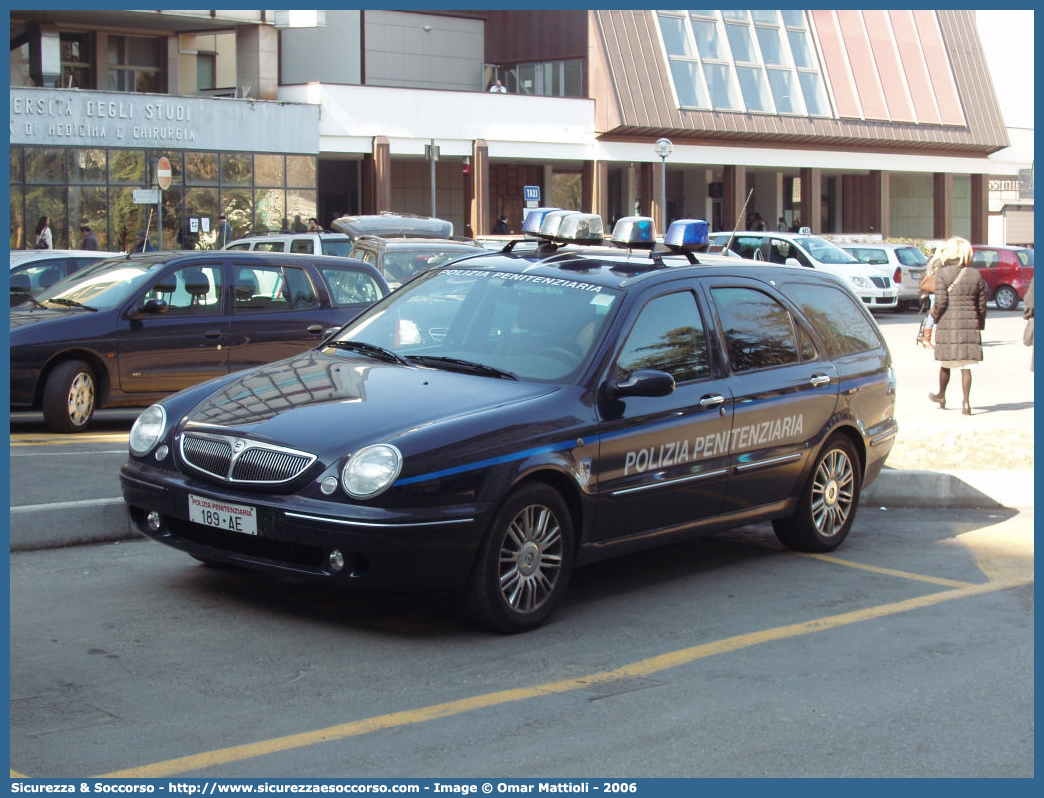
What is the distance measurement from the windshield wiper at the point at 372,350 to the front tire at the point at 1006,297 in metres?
31.8

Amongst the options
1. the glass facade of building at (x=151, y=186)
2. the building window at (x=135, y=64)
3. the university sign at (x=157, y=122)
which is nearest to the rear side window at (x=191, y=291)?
the university sign at (x=157, y=122)

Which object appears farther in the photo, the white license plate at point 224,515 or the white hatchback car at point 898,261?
the white hatchback car at point 898,261

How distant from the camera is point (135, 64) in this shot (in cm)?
4091

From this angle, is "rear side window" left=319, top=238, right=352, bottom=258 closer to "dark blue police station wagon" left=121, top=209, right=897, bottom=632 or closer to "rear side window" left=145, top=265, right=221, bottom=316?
"rear side window" left=145, top=265, right=221, bottom=316

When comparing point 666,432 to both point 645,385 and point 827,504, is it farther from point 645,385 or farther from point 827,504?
point 827,504

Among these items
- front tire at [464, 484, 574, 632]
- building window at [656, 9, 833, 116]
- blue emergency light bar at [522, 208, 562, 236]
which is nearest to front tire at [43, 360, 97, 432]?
blue emergency light bar at [522, 208, 562, 236]

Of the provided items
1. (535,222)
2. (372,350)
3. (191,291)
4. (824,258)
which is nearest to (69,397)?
(191,291)

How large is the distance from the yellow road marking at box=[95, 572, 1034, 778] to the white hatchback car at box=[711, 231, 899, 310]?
2567cm

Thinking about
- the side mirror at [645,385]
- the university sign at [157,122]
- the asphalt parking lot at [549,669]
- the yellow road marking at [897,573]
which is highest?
the university sign at [157,122]

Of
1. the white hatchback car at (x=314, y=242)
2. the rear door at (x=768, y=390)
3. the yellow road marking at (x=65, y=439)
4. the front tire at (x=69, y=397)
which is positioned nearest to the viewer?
the rear door at (x=768, y=390)

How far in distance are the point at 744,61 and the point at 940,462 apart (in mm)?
40452

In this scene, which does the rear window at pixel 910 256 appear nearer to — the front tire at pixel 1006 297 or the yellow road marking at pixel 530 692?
the front tire at pixel 1006 297

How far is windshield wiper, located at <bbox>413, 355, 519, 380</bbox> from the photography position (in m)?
6.73

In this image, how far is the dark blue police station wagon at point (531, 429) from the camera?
588 cm
